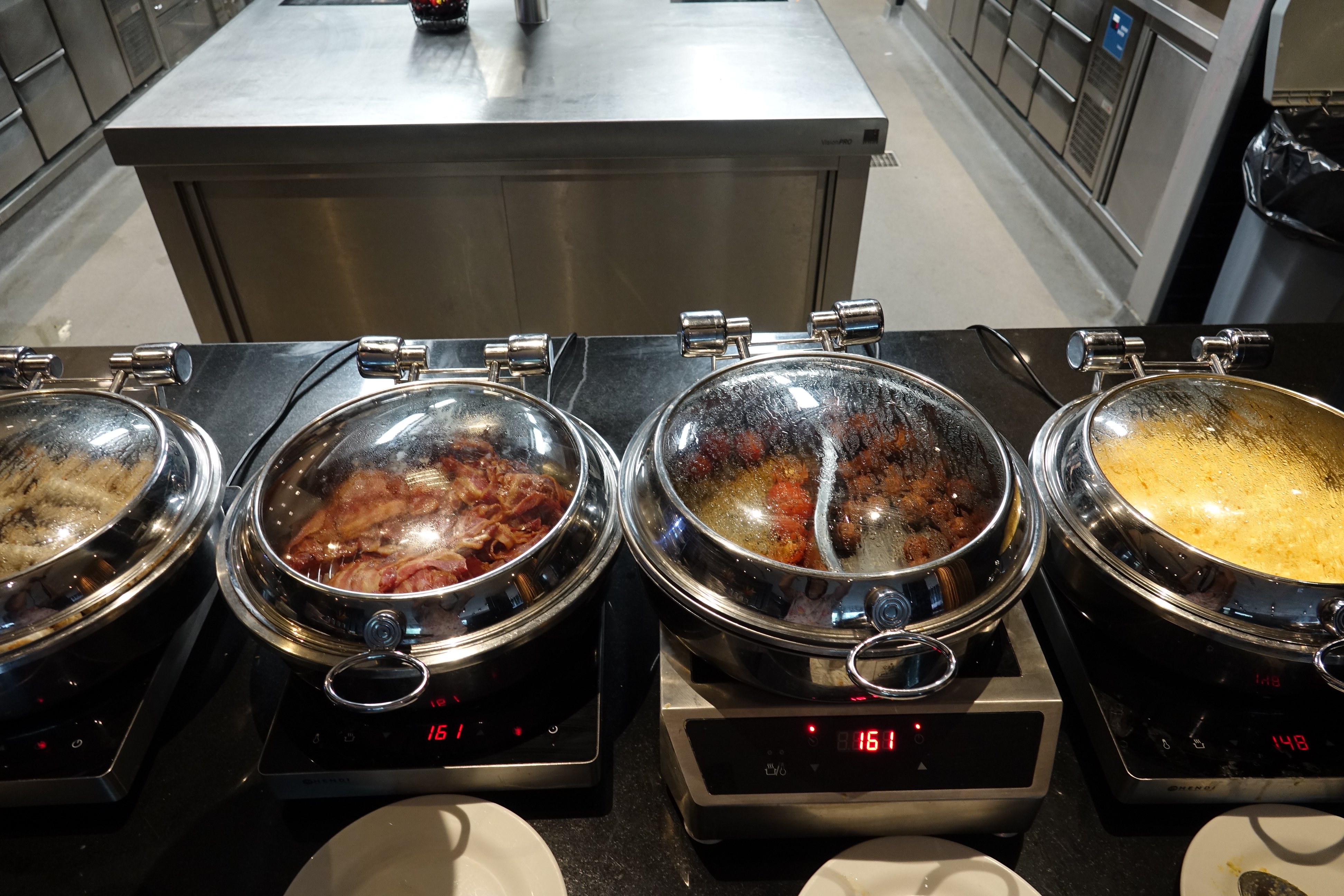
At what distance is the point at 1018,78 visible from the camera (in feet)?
15.2

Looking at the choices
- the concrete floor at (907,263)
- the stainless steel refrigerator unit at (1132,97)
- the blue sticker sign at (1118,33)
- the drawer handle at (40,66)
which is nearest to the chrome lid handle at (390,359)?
the concrete floor at (907,263)

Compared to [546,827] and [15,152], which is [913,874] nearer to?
[546,827]

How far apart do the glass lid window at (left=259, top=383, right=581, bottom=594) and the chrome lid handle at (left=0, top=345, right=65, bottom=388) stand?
0.45 metres

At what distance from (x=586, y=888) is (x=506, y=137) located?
77.0 inches

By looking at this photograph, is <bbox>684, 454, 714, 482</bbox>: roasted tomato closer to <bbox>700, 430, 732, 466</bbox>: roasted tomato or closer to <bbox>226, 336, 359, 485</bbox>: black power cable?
<bbox>700, 430, 732, 466</bbox>: roasted tomato

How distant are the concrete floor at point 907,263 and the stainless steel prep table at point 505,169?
3.54 ft

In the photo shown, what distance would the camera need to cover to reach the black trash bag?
242 cm

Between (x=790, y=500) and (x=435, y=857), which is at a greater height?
(x=790, y=500)

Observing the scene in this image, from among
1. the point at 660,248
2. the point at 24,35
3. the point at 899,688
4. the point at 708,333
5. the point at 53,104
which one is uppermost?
the point at 708,333

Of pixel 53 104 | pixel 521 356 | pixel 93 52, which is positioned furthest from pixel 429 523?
pixel 93 52

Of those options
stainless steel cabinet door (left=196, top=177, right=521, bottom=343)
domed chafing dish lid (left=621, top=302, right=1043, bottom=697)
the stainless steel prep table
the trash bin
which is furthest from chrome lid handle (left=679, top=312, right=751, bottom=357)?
the trash bin

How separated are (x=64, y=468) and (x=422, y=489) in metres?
0.42

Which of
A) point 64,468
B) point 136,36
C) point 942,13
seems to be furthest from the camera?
point 942,13

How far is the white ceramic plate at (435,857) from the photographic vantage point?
31.6 inches
